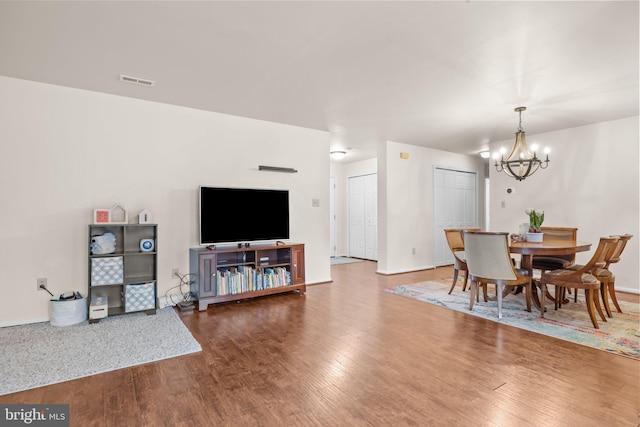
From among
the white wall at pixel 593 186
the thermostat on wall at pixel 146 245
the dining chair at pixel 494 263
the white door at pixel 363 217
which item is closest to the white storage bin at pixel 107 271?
the thermostat on wall at pixel 146 245

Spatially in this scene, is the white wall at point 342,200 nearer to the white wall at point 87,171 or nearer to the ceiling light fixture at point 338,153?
the ceiling light fixture at point 338,153

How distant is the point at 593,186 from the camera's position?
198 inches

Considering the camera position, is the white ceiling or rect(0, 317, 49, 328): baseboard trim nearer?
the white ceiling

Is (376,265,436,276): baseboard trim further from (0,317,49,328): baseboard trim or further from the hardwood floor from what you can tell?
(0,317,49,328): baseboard trim

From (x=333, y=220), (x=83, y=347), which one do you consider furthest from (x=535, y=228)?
(x=333, y=220)

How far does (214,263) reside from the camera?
389cm

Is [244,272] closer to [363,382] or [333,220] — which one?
[363,382]

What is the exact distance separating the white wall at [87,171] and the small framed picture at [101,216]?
6.3 inches

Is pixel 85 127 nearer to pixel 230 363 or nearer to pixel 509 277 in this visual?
pixel 230 363

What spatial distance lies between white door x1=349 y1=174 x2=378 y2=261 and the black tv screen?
3.62m

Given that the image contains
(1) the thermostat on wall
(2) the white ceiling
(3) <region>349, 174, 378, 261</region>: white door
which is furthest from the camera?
(3) <region>349, 174, 378, 261</region>: white door

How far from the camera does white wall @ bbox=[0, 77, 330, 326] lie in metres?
3.25

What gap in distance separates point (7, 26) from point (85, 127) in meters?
1.29

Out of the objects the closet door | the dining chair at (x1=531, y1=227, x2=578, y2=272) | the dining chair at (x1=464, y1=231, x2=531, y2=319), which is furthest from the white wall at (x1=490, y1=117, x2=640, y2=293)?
the closet door
